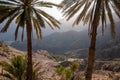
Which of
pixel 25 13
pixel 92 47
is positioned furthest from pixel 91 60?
pixel 25 13

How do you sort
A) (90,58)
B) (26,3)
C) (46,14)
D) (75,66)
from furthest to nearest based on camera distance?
(75,66), (46,14), (26,3), (90,58)

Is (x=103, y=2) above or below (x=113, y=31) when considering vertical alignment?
above

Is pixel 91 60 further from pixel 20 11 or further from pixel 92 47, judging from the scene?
pixel 20 11

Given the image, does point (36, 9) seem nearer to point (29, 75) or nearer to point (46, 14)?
point (46, 14)

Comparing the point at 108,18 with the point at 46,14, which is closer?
the point at 108,18

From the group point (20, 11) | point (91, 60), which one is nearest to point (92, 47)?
point (91, 60)

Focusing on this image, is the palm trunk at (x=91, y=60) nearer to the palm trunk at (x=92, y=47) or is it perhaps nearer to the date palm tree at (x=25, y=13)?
the palm trunk at (x=92, y=47)

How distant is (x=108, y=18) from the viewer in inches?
735

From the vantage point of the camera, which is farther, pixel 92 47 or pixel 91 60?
pixel 92 47

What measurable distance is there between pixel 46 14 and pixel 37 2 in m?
1.39

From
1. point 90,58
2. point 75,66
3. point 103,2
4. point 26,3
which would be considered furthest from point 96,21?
point 75,66

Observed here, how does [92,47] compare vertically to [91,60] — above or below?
above

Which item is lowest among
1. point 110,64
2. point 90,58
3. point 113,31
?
point 110,64

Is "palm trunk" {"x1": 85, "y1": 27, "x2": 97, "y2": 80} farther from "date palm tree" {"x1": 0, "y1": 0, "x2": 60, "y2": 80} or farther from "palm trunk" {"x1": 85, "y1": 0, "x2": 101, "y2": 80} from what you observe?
"date palm tree" {"x1": 0, "y1": 0, "x2": 60, "y2": 80}
